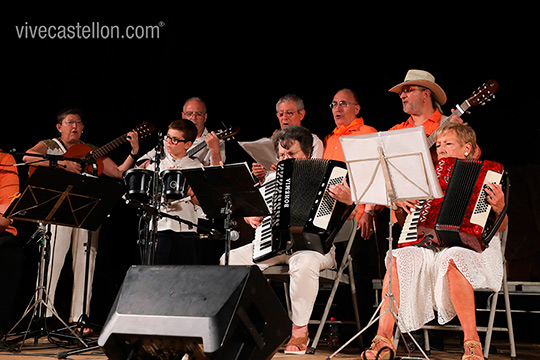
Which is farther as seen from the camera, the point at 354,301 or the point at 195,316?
the point at 354,301

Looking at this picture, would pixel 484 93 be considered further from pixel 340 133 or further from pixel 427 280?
pixel 427 280

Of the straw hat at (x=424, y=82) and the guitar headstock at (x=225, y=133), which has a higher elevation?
the straw hat at (x=424, y=82)

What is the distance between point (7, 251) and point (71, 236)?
875mm

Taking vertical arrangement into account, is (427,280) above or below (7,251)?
below

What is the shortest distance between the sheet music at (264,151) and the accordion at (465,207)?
4.74ft

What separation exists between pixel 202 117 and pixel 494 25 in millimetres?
2467

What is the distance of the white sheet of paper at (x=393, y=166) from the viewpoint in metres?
2.94

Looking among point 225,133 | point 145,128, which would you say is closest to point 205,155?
point 225,133

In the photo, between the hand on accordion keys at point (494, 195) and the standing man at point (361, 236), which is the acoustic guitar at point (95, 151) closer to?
the standing man at point (361, 236)

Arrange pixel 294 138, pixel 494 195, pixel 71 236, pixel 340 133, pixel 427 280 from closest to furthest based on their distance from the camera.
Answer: pixel 494 195 < pixel 427 280 < pixel 294 138 < pixel 340 133 < pixel 71 236

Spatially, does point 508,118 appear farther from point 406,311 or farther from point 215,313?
point 215,313

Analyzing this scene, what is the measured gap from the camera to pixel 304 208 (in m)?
3.62

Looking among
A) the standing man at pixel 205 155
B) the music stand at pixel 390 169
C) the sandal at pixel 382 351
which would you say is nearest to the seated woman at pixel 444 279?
the sandal at pixel 382 351

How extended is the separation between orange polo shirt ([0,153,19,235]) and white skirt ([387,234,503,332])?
2.52 m
